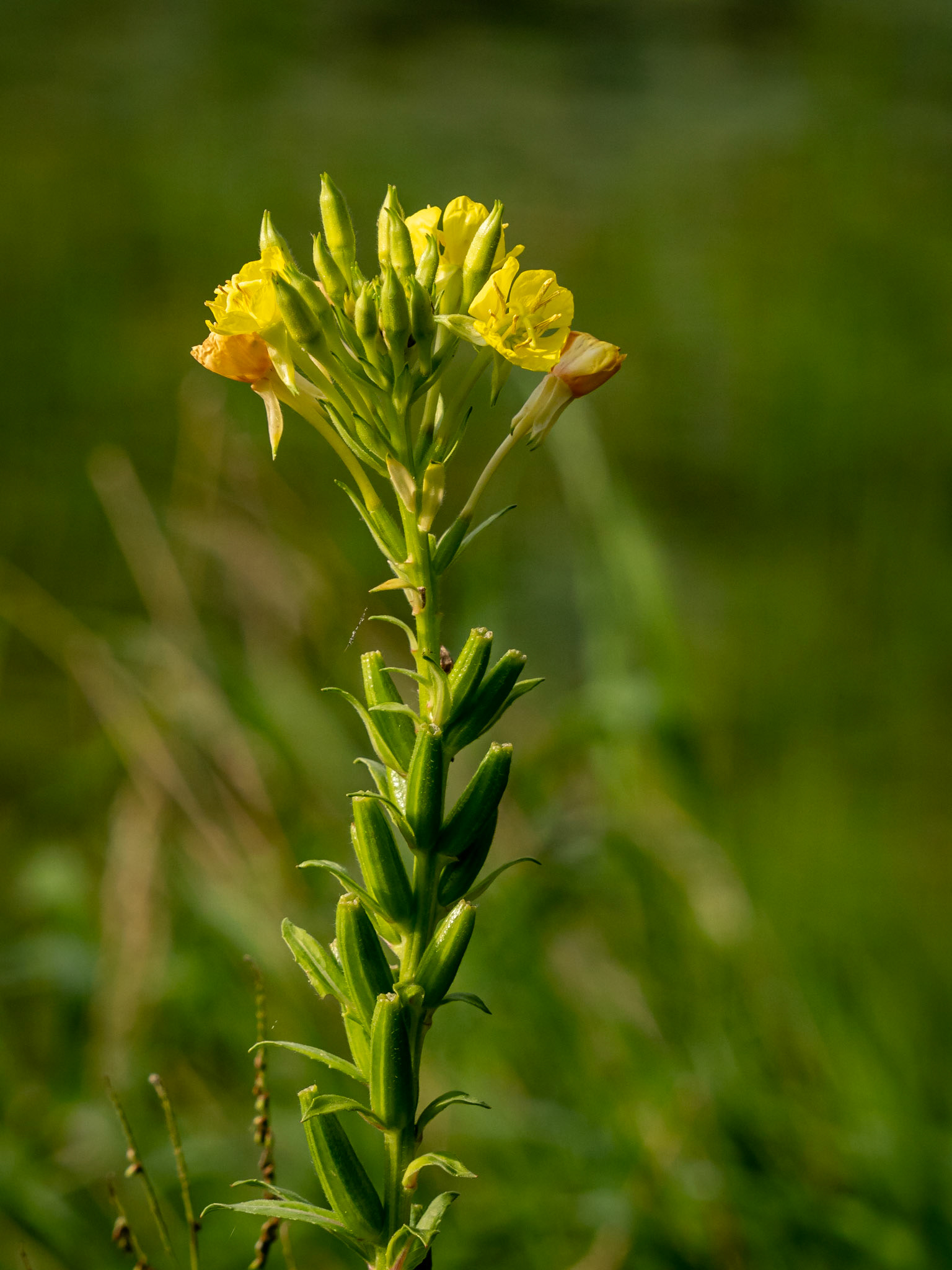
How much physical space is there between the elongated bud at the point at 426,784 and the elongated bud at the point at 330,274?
0.63ft

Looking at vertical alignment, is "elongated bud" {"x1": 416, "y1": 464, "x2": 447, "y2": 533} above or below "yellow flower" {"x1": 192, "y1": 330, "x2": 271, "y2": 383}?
below

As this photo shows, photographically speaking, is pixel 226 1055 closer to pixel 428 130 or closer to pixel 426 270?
pixel 426 270

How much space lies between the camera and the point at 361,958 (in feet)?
1.36

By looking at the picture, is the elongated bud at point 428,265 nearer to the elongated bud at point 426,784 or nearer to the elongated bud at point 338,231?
the elongated bud at point 338,231

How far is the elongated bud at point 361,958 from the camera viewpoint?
0.41m

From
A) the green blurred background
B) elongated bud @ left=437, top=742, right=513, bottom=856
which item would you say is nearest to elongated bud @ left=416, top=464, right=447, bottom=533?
elongated bud @ left=437, top=742, right=513, bottom=856

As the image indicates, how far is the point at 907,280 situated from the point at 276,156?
206 centimetres

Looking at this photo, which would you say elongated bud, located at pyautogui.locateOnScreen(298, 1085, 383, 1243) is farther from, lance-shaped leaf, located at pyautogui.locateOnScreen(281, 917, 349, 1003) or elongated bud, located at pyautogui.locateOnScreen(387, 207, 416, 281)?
elongated bud, located at pyautogui.locateOnScreen(387, 207, 416, 281)

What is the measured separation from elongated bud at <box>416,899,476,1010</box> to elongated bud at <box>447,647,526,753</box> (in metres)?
0.06

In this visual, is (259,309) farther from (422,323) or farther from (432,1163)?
(432,1163)

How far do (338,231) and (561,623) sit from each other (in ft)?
7.15

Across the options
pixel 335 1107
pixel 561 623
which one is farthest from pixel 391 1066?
pixel 561 623

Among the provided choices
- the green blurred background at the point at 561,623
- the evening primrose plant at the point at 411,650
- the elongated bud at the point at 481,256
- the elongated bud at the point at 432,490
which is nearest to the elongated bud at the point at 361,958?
the evening primrose plant at the point at 411,650

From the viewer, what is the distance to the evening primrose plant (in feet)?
1.33
